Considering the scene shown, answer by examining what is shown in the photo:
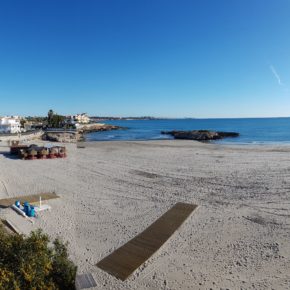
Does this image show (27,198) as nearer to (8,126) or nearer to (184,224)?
(184,224)

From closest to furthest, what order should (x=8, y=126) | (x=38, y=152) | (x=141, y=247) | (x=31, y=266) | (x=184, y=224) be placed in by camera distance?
(x=31, y=266) < (x=141, y=247) < (x=184, y=224) < (x=38, y=152) < (x=8, y=126)

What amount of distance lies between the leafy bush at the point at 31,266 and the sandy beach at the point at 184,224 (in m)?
1.27

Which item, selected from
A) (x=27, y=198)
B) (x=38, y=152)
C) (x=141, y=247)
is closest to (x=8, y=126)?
(x=38, y=152)

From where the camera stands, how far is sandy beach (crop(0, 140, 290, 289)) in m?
6.99

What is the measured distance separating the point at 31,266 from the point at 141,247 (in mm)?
3993

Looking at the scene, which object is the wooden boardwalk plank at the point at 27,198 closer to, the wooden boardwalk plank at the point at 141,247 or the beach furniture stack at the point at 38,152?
the wooden boardwalk plank at the point at 141,247

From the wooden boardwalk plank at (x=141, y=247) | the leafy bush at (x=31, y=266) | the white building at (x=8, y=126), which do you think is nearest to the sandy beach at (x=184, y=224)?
the wooden boardwalk plank at (x=141, y=247)

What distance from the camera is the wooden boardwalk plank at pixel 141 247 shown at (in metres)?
7.17

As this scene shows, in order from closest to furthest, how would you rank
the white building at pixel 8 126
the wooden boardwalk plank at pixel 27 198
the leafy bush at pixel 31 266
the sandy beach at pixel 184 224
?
the leafy bush at pixel 31 266 < the sandy beach at pixel 184 224 < the wooden boardwalk plank at pixel 27 198 < the white building at pixel 8 126

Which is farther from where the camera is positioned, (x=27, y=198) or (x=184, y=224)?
(x=27, y=198)

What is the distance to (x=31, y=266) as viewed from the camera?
4.78 m

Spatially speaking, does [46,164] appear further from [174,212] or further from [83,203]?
[174,212]

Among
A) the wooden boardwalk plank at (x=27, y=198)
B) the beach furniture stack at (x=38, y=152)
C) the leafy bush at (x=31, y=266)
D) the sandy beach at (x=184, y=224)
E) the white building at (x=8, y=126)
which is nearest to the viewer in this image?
the leafy bush at (x=31, y=266)

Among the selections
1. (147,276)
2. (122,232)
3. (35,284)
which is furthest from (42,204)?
(35,284)
